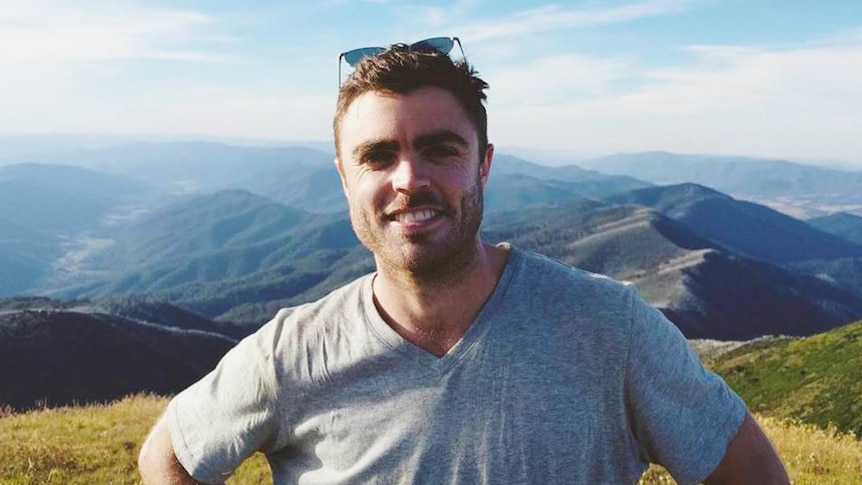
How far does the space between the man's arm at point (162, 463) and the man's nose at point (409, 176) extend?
1670 millimetres

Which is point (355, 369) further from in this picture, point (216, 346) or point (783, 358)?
point (216, 346)

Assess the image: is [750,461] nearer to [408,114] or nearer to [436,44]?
[408,114]

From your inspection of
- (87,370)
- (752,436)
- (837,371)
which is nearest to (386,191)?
(752,436)

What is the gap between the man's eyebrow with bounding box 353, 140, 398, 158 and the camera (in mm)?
3367

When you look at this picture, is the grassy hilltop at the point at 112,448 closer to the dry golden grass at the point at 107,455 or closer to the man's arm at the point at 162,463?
the dry golden grass at the point at 107,455

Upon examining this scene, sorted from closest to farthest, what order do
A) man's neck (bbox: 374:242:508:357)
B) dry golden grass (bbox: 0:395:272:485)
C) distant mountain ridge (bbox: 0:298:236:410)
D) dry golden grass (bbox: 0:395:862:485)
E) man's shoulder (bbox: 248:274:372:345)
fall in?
man's neck (bbox: 374:242:508:357) < man's shoulder (bbox: 248:274:372:345) < dry golden grass (bbox: 0:395:862:485) < dry golden grass (bbox: 0:395:272:485) < distant mountain ridge (bbox: 0:298:236:410)

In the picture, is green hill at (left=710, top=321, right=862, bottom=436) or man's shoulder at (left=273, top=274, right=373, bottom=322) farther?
green hill at (left=710, top=321, right=862, bottom=436)

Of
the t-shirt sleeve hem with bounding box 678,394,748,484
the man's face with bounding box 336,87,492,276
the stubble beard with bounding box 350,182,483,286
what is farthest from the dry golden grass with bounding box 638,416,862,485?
the man's face with bounding box 336,87,492,276

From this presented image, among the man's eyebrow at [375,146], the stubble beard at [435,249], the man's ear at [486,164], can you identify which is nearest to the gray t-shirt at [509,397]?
the stubble beard at [435,249]

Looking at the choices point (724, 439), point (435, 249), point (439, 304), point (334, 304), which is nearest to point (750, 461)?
point (724, 439)

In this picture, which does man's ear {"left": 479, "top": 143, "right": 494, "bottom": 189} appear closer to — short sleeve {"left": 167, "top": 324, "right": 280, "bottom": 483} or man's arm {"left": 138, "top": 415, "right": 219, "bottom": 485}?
short sleeve {"left": 167, "top": 324, "right": 280, "bottom": 483}

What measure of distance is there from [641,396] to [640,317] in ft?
1.10

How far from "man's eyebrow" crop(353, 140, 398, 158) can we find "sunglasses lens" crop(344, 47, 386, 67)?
46cm

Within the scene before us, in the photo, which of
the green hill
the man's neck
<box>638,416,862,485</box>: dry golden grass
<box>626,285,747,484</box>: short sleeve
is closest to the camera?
<box>626,285,747,484</box>: short sleeve
